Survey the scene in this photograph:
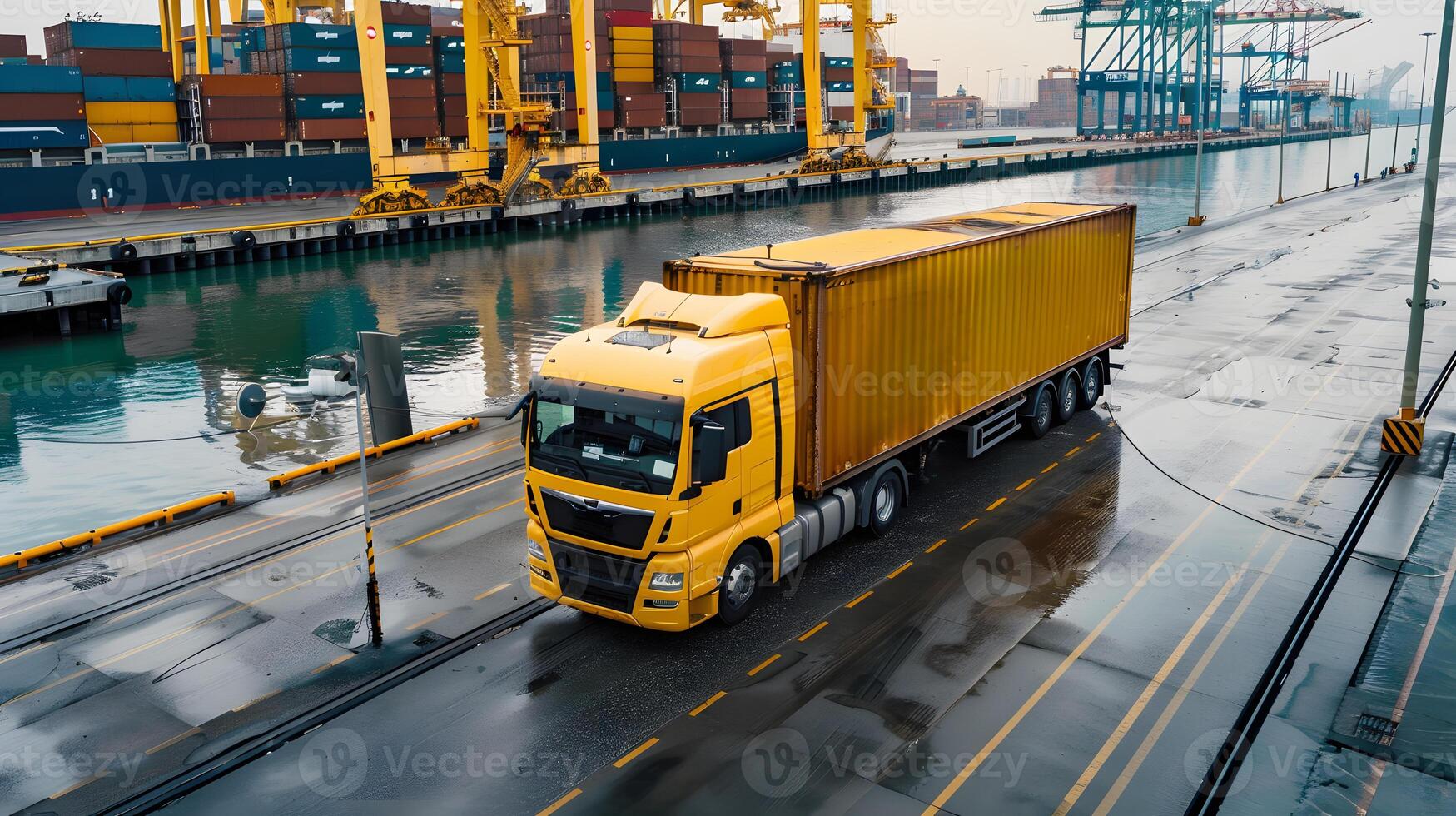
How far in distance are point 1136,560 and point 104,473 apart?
1894cm

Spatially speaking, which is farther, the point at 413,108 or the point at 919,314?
the point at 413,108

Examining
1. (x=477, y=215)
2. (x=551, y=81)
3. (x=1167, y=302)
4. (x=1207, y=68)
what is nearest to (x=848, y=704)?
(x=1167, y=302)

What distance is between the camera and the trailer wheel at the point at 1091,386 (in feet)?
69.2

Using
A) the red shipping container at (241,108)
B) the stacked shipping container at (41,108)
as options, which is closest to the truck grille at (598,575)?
the stacked shipping container at (41,108)

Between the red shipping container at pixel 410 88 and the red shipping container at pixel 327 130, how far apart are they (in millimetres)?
3521

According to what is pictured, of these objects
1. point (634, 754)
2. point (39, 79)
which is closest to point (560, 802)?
point (634, 754)

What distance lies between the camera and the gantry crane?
2272 inches

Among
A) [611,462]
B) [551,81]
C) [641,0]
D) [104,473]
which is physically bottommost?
[104,473]

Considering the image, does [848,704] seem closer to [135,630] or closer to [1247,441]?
[135,630]

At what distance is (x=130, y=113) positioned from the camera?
6619 centimetres

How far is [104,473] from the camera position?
20656 millimetres

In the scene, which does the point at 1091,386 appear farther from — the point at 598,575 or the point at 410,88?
the point at 410,88

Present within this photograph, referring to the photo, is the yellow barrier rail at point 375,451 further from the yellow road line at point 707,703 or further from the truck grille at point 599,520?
the yellow road line at point 707,703

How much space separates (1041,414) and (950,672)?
9355 millimetres
